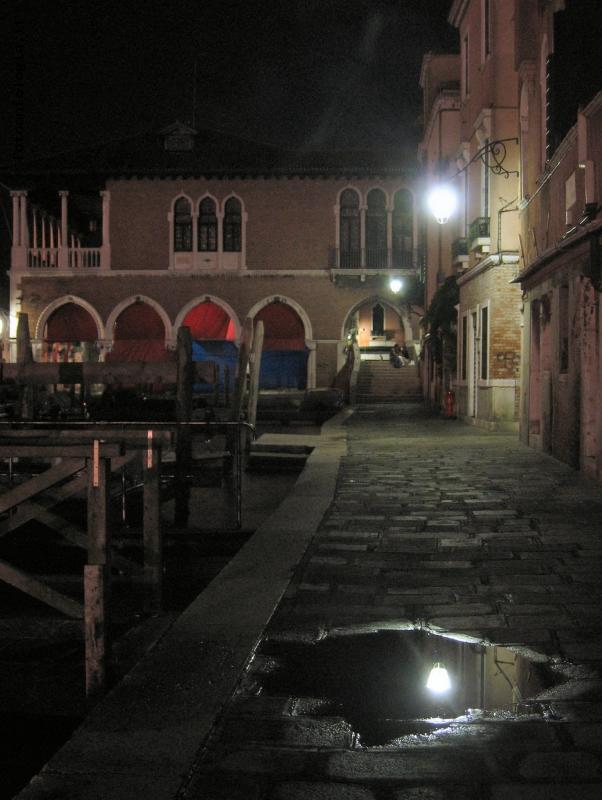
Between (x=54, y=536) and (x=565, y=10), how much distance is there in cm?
971

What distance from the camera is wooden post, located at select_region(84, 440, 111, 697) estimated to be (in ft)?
14.6

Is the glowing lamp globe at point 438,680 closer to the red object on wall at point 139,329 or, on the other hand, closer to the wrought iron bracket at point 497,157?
the wrought iron bracket at point 497,157

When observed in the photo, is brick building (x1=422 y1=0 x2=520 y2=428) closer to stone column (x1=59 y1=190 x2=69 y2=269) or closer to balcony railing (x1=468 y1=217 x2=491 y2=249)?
balcony railing (x1=468 y1=217 x2=491 y2=249)

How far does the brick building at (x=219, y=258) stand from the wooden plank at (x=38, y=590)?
32.6 meters

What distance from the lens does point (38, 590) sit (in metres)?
4.93

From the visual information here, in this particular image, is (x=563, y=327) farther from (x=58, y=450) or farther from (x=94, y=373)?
(x=58, y=450)

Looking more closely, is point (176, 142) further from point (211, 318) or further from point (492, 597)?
point (492, 597)

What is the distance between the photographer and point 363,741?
3.30 meters

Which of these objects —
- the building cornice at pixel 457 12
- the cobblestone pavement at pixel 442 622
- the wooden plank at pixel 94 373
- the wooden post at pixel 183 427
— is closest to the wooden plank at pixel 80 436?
the cobblestone pavement at pixel 442 622

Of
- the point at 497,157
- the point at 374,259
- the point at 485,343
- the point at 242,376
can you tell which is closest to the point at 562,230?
the point at 242,376

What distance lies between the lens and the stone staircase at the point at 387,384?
34688 mm

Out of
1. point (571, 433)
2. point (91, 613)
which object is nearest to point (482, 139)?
point (571, 433)

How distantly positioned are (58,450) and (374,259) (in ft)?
112

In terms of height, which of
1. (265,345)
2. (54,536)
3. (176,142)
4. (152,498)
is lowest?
(54,536)
